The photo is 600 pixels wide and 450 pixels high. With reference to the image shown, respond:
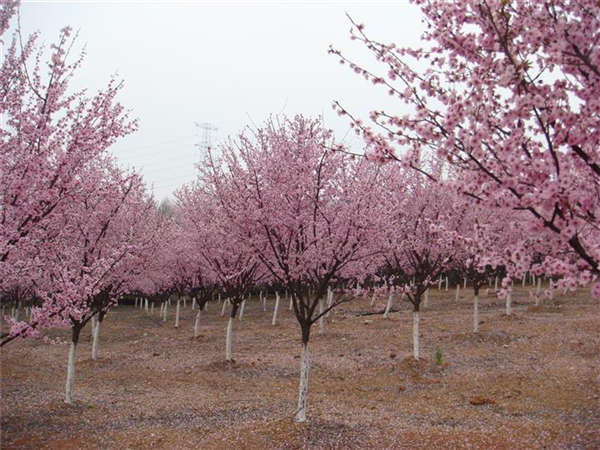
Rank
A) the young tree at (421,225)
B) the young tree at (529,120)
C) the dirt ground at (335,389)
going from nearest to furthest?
the young tree at (529,120)
the dirt ground at (335,389)
the young tree at (421,225)

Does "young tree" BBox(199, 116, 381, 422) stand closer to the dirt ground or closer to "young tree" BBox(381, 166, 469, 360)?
the dirt ground

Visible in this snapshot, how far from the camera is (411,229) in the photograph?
1906cm

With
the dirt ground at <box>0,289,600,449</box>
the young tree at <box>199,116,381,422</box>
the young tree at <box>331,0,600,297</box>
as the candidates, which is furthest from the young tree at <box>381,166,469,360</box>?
the young tree at <box>331,0,600,297</box>

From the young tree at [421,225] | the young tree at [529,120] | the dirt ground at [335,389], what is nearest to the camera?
the young tree at [529,120]

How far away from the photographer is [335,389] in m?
15.2

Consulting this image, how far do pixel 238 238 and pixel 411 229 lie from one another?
9.47 m

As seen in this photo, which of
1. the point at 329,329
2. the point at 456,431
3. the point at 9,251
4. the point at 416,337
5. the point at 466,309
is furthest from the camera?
the point at 466,309

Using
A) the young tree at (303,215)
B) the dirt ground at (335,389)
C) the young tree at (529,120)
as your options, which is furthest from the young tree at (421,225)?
the young tree at (529,120)

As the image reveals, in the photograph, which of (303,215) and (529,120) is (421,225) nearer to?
(303,215)

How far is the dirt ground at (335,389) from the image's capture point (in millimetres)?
10570

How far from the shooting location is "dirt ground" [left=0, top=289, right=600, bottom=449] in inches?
416

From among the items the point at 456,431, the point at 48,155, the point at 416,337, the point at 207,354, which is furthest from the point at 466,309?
the point at 48,155

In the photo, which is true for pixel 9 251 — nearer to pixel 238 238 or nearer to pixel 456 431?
pixel 238 238

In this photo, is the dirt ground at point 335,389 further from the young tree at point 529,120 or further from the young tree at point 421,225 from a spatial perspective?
the young tree at point 529,120
